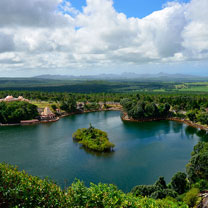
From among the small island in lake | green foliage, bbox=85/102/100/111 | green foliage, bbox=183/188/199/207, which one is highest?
green foliage, bbox=85/102/100/111

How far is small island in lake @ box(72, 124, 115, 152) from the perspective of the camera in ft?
99.8

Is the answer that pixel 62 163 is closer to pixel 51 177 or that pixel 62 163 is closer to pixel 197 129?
pixel 51 177

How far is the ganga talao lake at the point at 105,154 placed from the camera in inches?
950

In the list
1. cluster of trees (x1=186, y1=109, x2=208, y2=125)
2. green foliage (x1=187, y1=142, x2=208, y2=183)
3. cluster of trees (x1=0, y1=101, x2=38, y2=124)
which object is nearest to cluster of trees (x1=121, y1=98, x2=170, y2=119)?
cluster of trees (x1=186, y1=109, x2=208, y2=125)

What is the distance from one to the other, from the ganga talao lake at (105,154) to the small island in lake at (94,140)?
118cm

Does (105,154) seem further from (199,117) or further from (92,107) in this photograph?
(92,107)

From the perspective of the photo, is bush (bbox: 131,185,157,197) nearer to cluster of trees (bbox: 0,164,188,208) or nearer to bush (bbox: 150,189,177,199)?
bush (bbox: 150,189,177,199)

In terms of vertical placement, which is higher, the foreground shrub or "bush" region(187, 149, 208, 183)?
the foreground shrub

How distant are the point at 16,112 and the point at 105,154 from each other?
31.0m

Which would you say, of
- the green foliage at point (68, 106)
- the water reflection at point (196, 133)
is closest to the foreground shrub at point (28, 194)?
the water reflection at point (196, 133)

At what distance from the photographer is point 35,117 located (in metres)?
53.2

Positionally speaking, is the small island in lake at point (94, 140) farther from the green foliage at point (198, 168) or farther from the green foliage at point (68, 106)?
the green foliage at point (68, 106)

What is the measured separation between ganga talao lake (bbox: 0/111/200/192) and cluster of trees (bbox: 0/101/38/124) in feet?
13.9

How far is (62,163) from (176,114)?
129 feet
